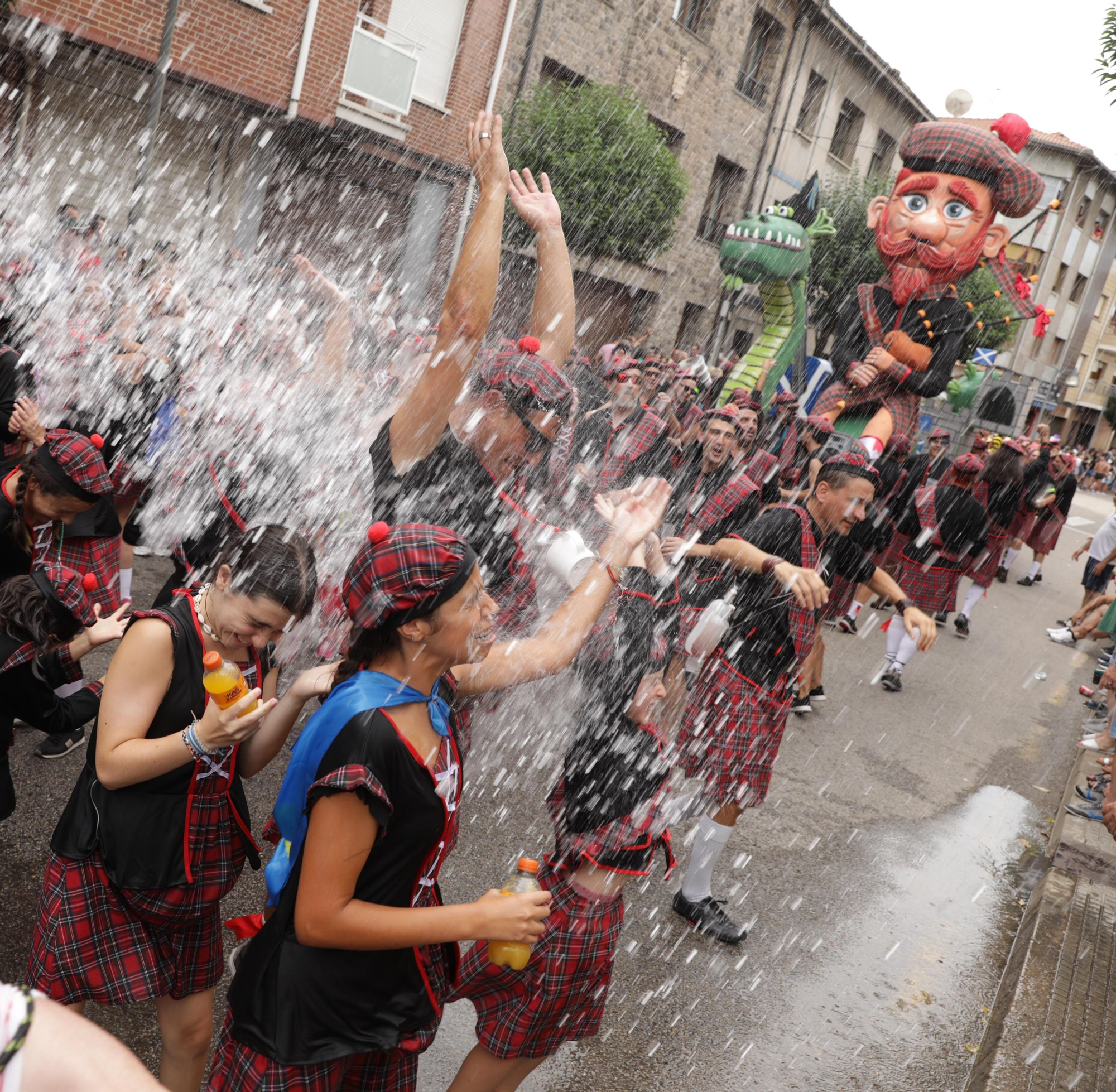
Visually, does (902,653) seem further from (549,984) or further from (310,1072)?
(310,1072)

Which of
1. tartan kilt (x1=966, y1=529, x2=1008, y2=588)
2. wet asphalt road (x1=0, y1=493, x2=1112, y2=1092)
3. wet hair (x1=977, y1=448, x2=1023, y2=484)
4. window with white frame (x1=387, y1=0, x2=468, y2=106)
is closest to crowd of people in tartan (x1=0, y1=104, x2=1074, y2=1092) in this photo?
wet asphalt road (x1=0, y1=493, x2=1112, y2=1092)

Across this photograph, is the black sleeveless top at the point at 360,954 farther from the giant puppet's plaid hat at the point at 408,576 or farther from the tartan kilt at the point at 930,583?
the tartan kilt at the point at 930,583

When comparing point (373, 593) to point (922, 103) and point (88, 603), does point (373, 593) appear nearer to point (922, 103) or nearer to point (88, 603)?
point (88, 603)

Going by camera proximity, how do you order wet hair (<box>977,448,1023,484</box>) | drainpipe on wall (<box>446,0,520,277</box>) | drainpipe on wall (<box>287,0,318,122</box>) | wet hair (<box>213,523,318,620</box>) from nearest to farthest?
wet hair (<box>213,523,318,620</box>) < wet hair (<box>977,448,1023,484</box>) < drainpipe on wall (<box>287,0,318,122</box>) < drainpipe on wall (<box>446,0,520,277</box>)

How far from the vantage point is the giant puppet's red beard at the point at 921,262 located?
7.18m

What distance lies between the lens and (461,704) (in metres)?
2.68

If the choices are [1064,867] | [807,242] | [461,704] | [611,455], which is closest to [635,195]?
[807,242]

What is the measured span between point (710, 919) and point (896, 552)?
5271 millimetres

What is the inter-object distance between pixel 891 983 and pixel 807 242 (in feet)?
41.2

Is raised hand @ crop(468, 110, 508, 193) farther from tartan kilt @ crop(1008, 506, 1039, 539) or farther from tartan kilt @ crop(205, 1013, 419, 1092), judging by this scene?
tartan kilt @ crop(1008, 506, 1039, 539)

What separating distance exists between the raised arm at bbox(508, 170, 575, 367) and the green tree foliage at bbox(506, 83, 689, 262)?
1254 cm

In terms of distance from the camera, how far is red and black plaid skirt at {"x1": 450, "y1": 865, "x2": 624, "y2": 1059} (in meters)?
2.43

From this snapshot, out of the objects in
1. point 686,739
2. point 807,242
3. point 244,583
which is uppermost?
point 807,242

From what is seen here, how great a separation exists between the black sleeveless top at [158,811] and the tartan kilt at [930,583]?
7.25 metres
